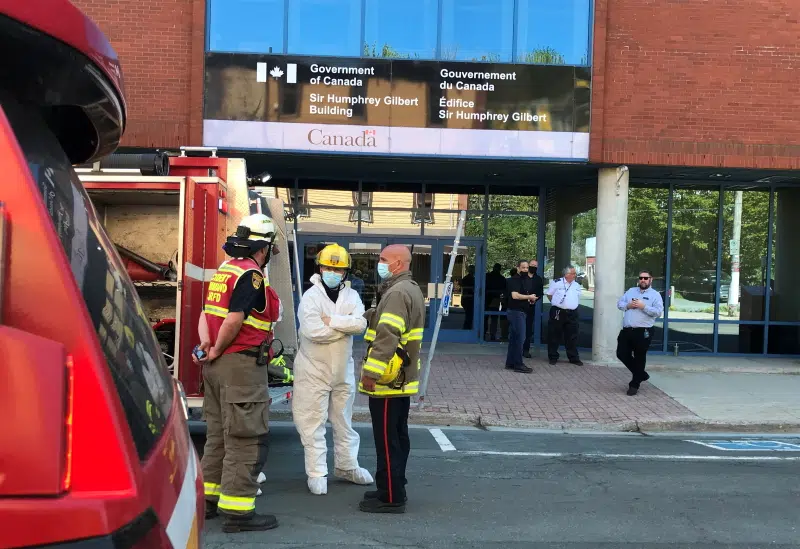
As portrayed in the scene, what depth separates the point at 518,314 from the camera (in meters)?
11.6

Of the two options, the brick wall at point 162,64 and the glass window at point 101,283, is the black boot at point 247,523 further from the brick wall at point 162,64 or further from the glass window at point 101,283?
the brick wall at point 162,64

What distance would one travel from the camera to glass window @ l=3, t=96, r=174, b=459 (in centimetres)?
138

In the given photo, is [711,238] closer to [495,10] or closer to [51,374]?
[495,10]

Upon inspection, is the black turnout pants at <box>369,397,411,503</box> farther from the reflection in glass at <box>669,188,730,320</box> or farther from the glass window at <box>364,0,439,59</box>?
the reflection in glass at <box>669,188,730,320</box>

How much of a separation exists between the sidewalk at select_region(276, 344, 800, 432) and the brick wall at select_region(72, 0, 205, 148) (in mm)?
5187

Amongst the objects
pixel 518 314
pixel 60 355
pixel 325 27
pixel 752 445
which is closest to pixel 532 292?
pixel 518 314

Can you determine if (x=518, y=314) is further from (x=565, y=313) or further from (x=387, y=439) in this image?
(x=387, y=439)

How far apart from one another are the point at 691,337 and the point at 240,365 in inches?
482

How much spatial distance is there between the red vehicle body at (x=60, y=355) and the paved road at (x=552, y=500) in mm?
3059

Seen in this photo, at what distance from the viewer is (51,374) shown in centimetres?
118

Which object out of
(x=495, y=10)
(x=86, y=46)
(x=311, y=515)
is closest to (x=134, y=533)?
(x=86, y=46)

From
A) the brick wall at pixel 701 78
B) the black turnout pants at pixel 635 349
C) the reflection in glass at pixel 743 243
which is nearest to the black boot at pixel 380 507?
the black turnout pants at pixel 635 349

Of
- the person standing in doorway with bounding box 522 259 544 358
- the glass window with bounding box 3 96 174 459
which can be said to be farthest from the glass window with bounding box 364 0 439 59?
the glass window with bounding box 3 96 174 459

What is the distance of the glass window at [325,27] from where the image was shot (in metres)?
11.7
